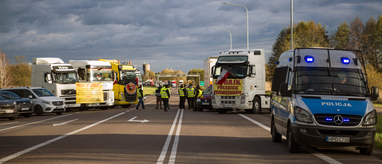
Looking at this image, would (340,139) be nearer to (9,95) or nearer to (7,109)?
(7,109)

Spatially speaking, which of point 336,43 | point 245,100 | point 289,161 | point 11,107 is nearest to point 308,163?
point 289,161

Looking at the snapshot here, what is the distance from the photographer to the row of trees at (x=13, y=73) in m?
65.9

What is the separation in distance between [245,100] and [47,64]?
14052 mm

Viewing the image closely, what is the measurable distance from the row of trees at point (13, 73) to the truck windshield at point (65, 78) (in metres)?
43.0

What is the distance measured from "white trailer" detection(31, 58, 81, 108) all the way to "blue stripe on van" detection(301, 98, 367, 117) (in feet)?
70.4

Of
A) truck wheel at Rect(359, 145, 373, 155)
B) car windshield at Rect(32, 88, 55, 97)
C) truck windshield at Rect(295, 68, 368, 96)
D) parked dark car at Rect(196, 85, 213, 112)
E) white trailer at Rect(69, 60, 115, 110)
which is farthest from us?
white trailer at Rect(69, 60, 115, 110)

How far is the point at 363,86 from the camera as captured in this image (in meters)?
8.98

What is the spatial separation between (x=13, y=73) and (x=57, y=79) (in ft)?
167

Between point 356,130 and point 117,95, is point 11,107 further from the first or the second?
point 356,130

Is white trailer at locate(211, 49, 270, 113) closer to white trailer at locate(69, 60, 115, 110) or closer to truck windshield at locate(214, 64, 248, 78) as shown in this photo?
truck windshield at locate(214, 64, 248, 78)

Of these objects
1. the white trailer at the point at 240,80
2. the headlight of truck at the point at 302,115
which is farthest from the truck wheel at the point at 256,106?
the headlight of truck at the point at 302,115

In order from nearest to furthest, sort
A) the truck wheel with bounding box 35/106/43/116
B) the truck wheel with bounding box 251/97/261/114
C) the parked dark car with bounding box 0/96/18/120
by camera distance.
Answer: the parked dark car with bounding box 0/96/18/120 < the truck wheel with bounding box 251/97/261/114 < the truck wheel with bounding box 35/106/43/116

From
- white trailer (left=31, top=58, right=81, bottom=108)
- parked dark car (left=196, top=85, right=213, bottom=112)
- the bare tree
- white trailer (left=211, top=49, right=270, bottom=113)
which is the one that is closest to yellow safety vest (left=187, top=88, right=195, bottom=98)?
parked dark car (left=196, top=85, right=213, bottom=112)

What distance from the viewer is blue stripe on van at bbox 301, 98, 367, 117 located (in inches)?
319
